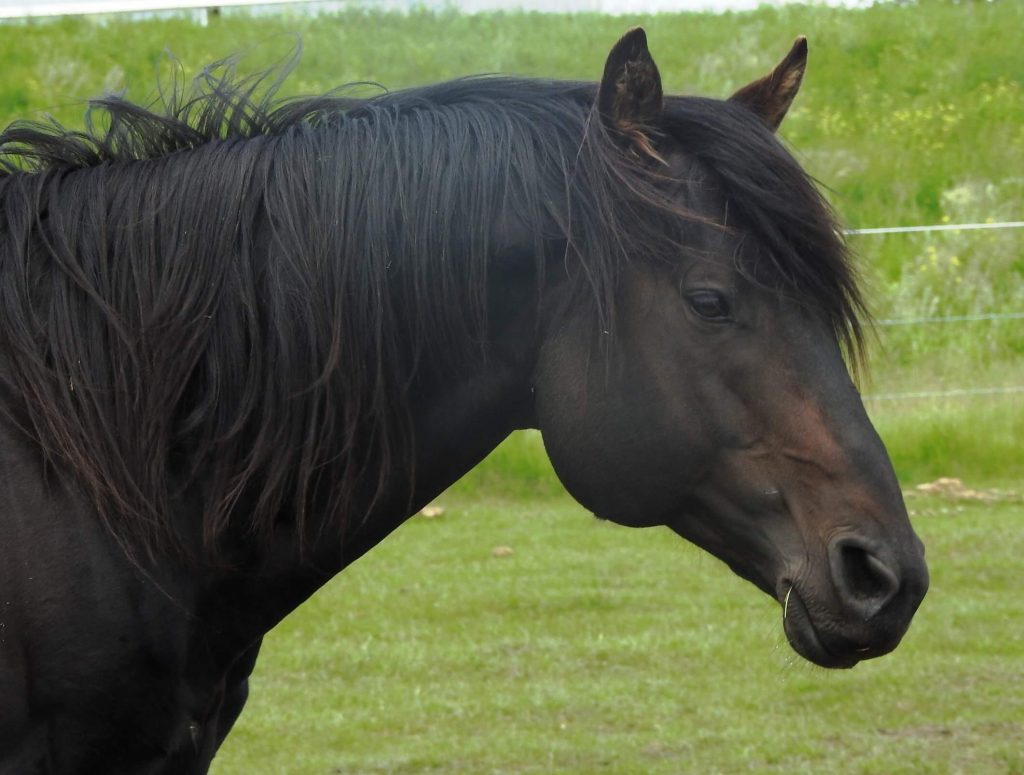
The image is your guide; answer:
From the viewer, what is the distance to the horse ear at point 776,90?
2.57m

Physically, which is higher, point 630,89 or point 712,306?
point 630,89

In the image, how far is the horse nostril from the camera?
7.07 ft

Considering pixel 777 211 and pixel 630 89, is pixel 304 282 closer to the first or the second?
pixel 630 89

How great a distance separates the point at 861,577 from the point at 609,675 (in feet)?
13.0

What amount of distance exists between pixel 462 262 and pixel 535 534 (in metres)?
6.49

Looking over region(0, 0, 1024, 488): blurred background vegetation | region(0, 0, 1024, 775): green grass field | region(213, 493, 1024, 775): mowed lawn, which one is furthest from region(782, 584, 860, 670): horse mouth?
region(0, 0, 1024, 488): blurred background vegetation

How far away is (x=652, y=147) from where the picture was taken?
238 cm

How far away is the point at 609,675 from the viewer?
602 cm

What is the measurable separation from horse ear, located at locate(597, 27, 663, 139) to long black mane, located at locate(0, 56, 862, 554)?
39 mm

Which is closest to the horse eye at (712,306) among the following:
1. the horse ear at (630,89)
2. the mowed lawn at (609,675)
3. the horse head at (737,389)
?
the horse head at (737,389)

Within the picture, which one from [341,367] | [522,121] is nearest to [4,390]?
[341,367]

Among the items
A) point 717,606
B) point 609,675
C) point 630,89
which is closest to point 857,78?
point 717,606

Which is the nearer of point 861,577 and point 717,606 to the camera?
point 861,577

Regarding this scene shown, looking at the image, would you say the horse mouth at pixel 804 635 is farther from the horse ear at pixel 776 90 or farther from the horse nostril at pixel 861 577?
the horse ear at pixel 776 90
